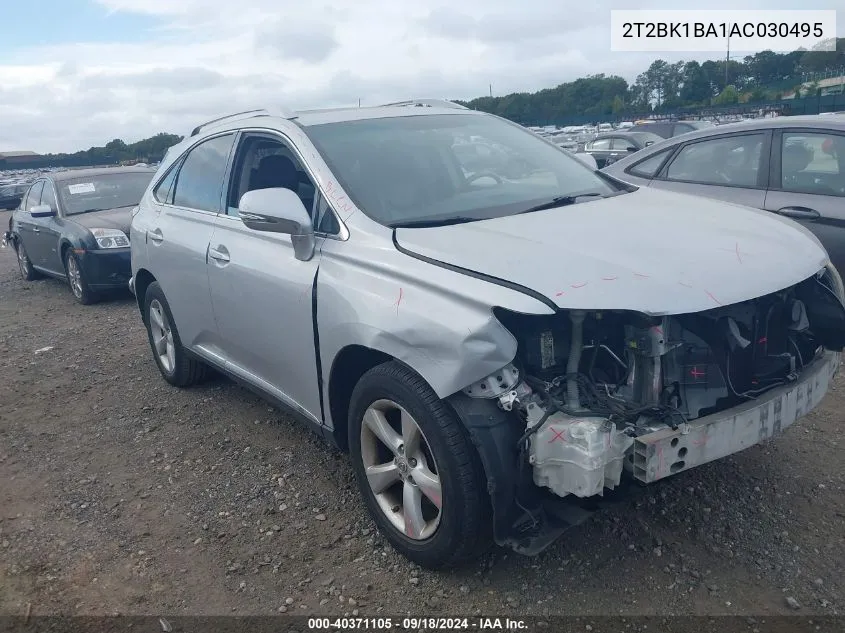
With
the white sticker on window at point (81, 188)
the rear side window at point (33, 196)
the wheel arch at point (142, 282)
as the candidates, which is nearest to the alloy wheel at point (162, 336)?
the wheel arch at point (142, 282)

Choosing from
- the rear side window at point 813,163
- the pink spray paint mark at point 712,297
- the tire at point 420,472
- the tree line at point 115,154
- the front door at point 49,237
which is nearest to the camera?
the pink spray paint mark at point 712,297

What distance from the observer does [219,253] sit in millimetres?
4012

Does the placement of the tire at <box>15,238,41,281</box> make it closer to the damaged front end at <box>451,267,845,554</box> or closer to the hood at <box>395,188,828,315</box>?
the hood at <box>395,188,828,315</box>

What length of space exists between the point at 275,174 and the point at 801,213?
346 cm

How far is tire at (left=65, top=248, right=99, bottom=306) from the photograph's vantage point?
8.66 metres

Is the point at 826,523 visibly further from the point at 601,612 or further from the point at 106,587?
the point at 106,587

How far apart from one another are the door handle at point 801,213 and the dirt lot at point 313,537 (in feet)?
3.65

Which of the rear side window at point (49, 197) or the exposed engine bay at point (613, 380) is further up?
the rear side window at point (49, 197)

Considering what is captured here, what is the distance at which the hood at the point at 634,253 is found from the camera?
8.11ft

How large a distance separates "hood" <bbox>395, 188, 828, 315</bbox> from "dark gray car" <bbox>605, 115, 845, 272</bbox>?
5.59ft

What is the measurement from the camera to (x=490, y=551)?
306cm

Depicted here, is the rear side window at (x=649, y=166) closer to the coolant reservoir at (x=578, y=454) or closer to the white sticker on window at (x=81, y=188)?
the coolant reservoir at (x=578, y=454)

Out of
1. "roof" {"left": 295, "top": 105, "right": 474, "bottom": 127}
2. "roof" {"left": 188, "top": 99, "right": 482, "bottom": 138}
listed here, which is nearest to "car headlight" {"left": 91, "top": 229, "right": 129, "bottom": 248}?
"roof" {"left": 188, "top": 99, "right": 482, "bottom": 138}

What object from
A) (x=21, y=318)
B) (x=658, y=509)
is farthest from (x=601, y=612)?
(x=21, y=318)
